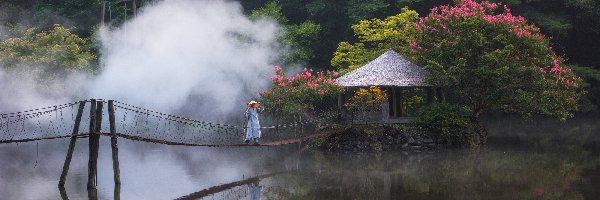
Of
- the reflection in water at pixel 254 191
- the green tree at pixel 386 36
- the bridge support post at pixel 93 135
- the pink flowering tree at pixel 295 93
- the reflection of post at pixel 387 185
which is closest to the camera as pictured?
the reflection of post at pixel 387 185

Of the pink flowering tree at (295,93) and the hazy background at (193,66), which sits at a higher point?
the hazy background at (193,66)

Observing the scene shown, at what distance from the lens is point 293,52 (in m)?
40.4

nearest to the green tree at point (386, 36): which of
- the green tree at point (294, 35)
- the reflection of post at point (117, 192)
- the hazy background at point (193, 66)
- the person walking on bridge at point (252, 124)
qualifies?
the green tree at point (294, 35)

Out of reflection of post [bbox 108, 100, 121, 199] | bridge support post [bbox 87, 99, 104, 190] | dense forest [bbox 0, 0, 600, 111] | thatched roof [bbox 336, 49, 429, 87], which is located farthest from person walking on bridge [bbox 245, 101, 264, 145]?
dense forest [bbox 0, 0, 600, 111]

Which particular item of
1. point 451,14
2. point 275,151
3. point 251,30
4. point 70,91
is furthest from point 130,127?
point 451,14

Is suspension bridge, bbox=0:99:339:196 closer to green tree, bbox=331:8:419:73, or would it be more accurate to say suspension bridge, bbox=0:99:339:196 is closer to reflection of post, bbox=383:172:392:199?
green tree, bbox=331:8:419:73

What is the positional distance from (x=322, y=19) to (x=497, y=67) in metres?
20.3

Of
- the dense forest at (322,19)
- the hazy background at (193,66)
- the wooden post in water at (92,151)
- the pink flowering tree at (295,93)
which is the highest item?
the dense forest at (322,19)

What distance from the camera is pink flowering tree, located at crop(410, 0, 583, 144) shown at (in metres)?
27.0

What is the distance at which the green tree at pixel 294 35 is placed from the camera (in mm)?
40469

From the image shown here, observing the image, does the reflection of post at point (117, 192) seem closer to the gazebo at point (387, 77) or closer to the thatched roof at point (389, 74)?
the gazebo at point (387, 77)

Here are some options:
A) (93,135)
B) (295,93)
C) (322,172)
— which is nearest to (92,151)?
(93,135)

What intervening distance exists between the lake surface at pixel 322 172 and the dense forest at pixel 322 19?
35.3 ft

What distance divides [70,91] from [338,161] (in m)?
17.9
